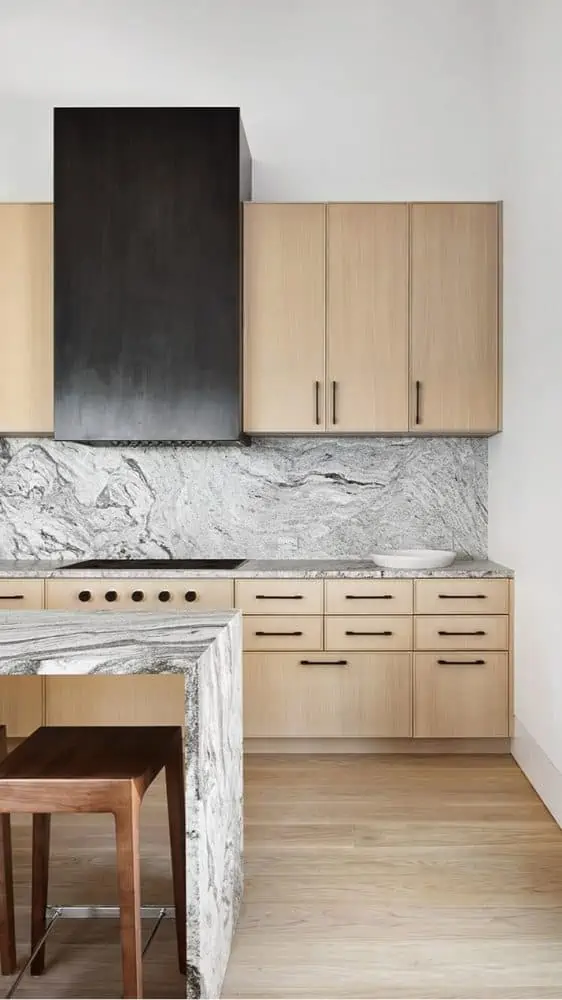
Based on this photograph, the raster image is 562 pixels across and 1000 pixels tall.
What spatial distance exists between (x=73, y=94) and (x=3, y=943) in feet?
12.7

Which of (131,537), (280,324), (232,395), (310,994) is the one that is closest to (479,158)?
(280,324)

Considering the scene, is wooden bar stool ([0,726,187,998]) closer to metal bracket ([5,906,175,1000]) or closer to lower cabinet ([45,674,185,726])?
metal bracket ([5,906,175,1000])

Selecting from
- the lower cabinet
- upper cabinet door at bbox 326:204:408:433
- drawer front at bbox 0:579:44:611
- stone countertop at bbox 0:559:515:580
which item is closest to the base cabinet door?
the lower cabinet

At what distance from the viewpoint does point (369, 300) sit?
11.9 feet

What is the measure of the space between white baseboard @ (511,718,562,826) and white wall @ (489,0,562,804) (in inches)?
0.6

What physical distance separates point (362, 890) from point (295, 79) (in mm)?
3719

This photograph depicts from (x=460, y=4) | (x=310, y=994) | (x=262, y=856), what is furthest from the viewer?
(x=460, y=4)

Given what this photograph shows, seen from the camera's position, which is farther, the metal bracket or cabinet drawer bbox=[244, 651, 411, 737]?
cabinet drawer bbox=[244, 651, 411, 737]

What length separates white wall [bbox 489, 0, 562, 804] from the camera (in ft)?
9.23

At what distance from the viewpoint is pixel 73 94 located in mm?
4047

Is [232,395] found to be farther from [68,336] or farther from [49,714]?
[49,714]

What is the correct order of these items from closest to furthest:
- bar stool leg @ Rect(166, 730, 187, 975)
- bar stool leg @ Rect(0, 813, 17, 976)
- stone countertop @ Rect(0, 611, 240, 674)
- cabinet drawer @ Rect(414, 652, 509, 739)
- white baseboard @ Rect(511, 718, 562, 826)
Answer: stone countertop @ Rect(0, 611, 240, 674) → bar stool leg @ Rect(0, 813, 17, 976) → bar stool leg @ Rect(166, 730, 187, 975) → white baseboard @ Rect(511, 718, 562, 826) → cabinet drawer @ Rect(414, 652, 509, 739)

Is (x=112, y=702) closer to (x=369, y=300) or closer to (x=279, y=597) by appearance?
(x=279, y=597)

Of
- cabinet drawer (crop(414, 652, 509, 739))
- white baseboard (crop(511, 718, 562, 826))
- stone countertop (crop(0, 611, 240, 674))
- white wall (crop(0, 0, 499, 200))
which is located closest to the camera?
stone countertop (crop(0, 611, 240, 674))
